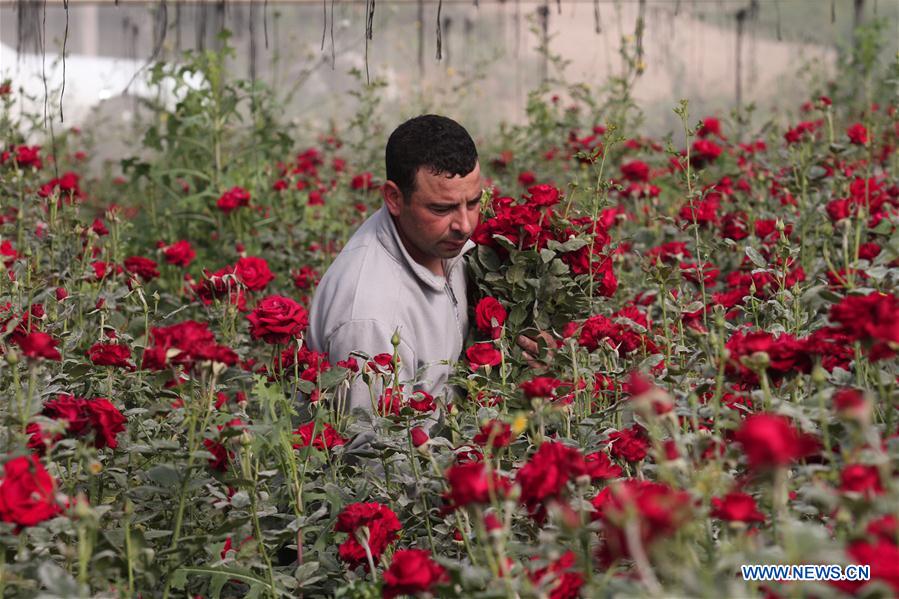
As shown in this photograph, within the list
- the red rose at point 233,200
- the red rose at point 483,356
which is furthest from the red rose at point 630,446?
the red rose at point 233,200

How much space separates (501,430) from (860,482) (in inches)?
19.1

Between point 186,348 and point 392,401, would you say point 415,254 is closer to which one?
point 392,401

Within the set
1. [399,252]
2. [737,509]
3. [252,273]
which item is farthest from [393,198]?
[737,509]

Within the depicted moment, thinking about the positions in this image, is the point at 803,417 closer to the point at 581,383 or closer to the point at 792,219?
the point at 581,383

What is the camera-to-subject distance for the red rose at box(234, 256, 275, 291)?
8.05ft

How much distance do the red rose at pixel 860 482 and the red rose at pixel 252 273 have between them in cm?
167

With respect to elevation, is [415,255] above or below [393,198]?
below

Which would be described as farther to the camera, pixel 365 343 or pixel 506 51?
pixel 506 51

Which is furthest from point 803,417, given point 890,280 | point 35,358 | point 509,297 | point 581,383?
point 509,297

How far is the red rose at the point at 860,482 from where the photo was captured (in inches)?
39.6

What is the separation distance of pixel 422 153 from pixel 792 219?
1.44 metres

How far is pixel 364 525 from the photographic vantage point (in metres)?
1.52

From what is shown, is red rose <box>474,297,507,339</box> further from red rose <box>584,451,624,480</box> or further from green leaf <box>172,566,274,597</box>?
green leaf <box>172,566,274,597</box>

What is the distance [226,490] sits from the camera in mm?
1885
